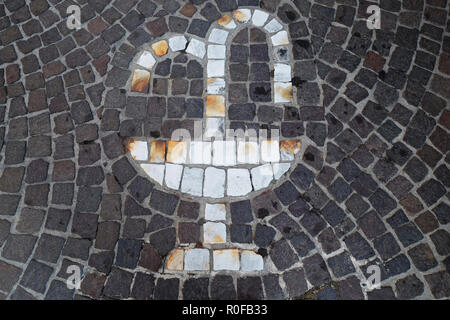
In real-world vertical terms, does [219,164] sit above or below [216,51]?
below

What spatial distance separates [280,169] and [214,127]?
0.75 m

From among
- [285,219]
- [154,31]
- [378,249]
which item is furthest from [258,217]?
[154,31]

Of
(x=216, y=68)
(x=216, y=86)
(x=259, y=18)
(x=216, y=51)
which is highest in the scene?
(x=259, y=18)

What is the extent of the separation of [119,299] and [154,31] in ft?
8.67

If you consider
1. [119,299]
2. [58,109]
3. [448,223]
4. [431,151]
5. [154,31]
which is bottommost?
[119,299]

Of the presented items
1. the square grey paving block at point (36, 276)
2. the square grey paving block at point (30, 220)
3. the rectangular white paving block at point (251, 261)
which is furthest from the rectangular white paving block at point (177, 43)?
the square grey paving block at point (36, 276)

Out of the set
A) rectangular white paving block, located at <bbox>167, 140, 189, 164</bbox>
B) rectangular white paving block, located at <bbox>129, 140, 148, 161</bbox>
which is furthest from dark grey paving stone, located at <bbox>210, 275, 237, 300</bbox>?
rectangular white paving block, located at <bbox>129, 140, 148, 161</bbox>

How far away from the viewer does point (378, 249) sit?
3.45 m

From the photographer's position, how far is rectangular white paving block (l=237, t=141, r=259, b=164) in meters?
3.73

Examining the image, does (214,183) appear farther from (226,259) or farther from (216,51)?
(216,51)

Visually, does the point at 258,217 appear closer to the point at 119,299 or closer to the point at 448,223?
the point at 119,299

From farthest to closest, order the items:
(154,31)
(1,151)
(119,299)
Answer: (154,31) → (1,151) → (119,299)

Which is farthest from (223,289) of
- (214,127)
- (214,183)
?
(214,127)

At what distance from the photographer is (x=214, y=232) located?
3.54 meters
